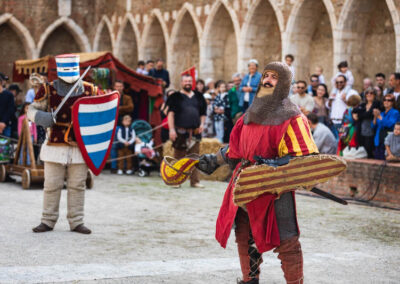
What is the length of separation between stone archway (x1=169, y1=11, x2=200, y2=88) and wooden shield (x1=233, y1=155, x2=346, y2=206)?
17148mm

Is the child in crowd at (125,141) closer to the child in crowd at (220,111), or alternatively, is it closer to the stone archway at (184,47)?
the child in crowd at (220,111)

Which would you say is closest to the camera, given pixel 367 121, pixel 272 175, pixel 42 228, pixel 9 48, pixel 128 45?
pixel 272 175

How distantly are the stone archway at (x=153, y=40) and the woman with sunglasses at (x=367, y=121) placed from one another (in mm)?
13181

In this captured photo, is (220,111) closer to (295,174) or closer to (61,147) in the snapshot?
(61,147)

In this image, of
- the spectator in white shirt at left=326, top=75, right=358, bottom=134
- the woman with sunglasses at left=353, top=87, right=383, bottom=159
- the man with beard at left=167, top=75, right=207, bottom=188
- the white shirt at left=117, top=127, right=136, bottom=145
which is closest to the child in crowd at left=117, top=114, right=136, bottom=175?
the white shirt at left=117, top=127, right=136, bottom=145

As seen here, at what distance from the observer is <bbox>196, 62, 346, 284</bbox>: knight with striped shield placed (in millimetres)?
4164

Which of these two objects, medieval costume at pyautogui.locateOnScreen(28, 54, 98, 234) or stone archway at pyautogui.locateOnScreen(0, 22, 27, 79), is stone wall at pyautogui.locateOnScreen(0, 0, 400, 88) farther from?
medieval costume at pyautogui.locateOnScreen(28, 54, 98, 234)

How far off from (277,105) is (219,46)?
15.8m

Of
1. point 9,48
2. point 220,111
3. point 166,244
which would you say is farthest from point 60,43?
point 166,244

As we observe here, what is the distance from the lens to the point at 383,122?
9.92 m

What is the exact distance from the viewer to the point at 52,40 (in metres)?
26.6

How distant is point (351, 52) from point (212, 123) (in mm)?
3583

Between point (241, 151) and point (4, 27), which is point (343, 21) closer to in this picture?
point (241, 151)

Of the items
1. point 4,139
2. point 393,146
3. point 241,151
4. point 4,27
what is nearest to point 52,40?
point 4,27
